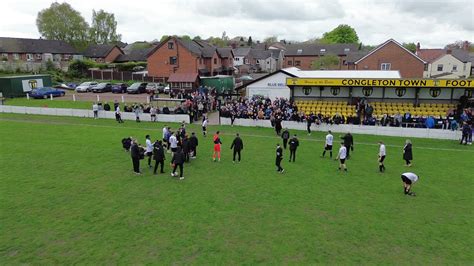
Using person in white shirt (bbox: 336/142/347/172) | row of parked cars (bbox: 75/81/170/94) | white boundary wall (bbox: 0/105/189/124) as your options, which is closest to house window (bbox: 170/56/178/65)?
row of parked cars (bbox: 75/81/170/94)

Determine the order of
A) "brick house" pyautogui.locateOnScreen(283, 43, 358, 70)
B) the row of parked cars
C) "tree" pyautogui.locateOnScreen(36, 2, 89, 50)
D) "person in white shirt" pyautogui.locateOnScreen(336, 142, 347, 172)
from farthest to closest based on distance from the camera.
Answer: "tree" pyautogui.locateOnScreen(36, 2, 89, 50) → "brick house" pyautogui.locateOnScreen(283, 43, 358, 70) → the row of parked cars → "person in white shirt" pyautogui.locateOnScreen(336, 142, 347, 172)

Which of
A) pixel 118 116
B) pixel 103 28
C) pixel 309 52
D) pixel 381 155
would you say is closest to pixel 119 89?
pixel 118 116

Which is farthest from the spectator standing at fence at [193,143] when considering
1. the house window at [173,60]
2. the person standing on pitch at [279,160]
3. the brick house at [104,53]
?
the brick house at [104,53]

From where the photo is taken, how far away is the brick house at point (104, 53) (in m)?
72.3

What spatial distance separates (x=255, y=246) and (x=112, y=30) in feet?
324

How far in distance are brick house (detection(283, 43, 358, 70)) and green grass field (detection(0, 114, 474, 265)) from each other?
196ft

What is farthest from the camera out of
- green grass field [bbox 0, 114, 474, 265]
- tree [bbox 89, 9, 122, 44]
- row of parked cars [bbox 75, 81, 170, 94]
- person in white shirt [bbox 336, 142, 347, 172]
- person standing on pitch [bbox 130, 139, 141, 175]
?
tree [bbox 89, 9, 122, 44]

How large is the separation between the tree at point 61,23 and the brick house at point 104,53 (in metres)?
13.5

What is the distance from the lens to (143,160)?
18531 mm

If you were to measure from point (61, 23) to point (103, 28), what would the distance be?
1334 centimetres

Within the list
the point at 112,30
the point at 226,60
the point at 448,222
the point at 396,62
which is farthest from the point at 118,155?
the point at 112,30

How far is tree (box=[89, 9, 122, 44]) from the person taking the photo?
93.7 metres

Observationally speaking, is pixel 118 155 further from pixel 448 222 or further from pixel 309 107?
pixel 309 107

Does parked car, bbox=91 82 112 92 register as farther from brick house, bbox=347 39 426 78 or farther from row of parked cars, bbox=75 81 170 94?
brick house, bbox=347 39 426 78
